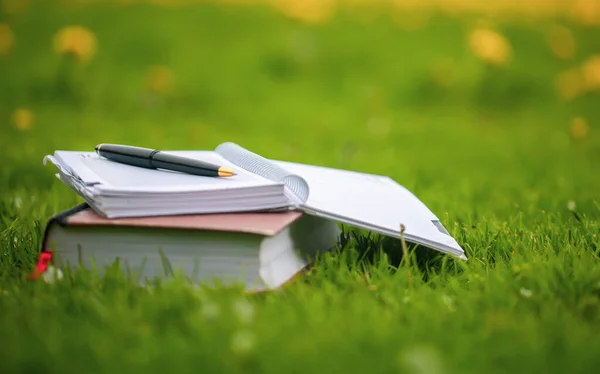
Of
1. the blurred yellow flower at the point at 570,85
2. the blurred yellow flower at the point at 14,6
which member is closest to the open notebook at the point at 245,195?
the blurred yellow flower at the point at 570,85

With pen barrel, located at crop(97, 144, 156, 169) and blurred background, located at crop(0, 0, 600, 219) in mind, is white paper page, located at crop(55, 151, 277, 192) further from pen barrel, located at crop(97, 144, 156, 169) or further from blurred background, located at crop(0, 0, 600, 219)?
blurred background, located at crop(0, 0, 600, 219)

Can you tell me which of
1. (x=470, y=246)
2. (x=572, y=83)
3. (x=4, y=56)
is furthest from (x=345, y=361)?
(x=4, y=56)

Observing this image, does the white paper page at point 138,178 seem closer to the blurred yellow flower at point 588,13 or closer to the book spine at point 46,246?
the book spine at point 46,246

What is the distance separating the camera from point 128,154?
1758 millimetres

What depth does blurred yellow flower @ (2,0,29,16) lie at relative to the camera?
19.7ft

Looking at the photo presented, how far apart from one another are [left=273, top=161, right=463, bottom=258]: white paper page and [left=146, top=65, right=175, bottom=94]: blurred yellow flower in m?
2.64

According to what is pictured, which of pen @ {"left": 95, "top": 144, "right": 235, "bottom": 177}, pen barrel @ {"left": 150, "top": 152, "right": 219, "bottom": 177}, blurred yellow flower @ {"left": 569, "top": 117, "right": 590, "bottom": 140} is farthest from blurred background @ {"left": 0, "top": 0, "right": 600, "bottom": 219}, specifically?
pen barrel @ {"left": 150, "top": 152, "right": 219, "bottom": 177}

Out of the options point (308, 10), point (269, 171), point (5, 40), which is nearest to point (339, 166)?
point (269, 171)

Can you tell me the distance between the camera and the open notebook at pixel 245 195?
1.51 metres

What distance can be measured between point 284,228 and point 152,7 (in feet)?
17.0

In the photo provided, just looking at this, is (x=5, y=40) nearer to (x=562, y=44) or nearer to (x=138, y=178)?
(x=562, y=44)

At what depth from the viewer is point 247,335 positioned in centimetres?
122

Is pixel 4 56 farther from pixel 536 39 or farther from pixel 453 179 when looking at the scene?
pixel 536 39

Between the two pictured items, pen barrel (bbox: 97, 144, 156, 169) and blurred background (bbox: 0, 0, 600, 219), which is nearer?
pen barrel (bbox: 97, 144, 156, 169)
